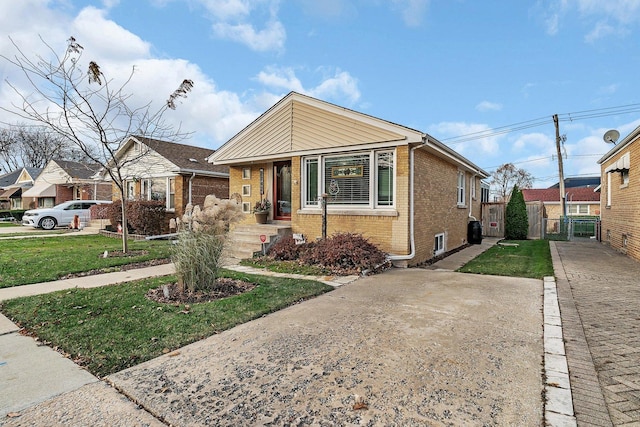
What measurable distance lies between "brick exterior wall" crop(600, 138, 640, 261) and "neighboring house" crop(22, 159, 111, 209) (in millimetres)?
27286

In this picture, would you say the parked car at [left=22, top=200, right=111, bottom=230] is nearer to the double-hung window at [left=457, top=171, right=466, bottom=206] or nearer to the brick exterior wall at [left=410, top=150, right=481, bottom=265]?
the brick exterior wall at [left=410, top=150, right=481, bottom=265]

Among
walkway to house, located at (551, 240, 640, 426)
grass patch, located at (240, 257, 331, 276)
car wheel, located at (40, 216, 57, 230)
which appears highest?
car wheel, located at (40, 216, 57, 230)

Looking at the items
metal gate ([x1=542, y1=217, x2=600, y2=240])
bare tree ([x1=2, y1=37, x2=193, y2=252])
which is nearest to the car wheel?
bare tree ([x1=2, y1=37, x2=193, y2=252])

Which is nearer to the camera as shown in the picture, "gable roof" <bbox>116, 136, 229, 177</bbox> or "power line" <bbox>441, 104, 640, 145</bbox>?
"gable roof" <bbox>116, 136, 229, 177</bbox>

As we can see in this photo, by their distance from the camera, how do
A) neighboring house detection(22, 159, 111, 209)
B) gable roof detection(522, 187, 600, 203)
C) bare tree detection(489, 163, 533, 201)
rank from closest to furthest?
1. neighboring house detection(22, 159, 111, 209)
2. gable roof detection(522, 187, 600, 203)
3. bare tree detection(489, 163, 533, 201)

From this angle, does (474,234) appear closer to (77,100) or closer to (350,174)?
(350,174)

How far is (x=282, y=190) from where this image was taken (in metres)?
11.6

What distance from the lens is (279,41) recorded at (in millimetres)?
12289

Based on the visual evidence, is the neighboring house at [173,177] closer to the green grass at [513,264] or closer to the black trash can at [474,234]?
the black trash can at [474,234]

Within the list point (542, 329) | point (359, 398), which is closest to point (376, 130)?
point (542, 329)

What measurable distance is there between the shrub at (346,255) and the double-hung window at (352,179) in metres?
1.19

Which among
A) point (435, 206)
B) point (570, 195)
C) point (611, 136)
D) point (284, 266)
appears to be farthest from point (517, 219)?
point (570, 195)

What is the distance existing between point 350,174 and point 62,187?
28.4 meters

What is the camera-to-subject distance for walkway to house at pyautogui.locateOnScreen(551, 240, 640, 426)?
8.08ft
